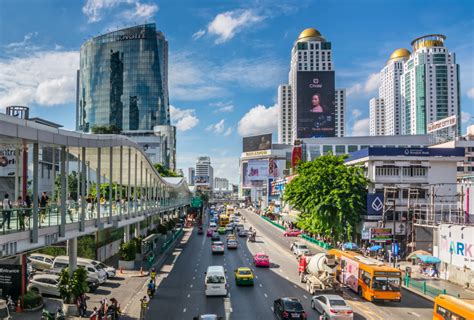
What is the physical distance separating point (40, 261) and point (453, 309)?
32.5m

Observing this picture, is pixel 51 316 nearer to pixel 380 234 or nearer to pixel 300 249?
pixel 300 249

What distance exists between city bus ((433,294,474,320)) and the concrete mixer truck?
9.65 meters

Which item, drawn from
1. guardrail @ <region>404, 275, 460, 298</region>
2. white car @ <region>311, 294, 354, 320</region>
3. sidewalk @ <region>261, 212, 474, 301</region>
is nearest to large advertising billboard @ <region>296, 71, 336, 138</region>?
sidewalk @ <region>261, 212, 474, 301</region>

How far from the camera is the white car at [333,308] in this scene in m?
23.6

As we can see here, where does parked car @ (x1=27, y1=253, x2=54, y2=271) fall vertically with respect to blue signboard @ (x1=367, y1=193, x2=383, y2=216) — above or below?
below

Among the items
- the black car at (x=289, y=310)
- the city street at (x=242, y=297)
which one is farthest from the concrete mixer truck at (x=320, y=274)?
the black car at (x=289, y=310)

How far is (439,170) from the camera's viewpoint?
59.4 m

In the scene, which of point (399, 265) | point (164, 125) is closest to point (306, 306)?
point (399, 265)

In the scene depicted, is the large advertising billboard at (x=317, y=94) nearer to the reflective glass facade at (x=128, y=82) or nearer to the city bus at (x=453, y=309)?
the reflective glass facade at (x=128, y=82)

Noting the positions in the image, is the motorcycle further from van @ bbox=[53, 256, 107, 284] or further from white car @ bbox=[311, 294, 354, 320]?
white car @ bbox=[311, 294, 354, 320]

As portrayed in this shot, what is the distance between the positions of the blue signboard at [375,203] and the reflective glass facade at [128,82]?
151971 mm

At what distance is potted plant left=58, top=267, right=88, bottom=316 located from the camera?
25281 mm

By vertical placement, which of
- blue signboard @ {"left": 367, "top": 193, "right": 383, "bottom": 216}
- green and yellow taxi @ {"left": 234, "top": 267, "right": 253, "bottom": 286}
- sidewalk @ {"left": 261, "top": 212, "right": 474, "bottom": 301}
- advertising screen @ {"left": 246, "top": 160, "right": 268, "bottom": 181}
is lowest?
sidewalk @ {"left": 261, "top": 212, "right": 474, "bottom": 301}

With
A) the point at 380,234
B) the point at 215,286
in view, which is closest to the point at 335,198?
the point at 380,234
